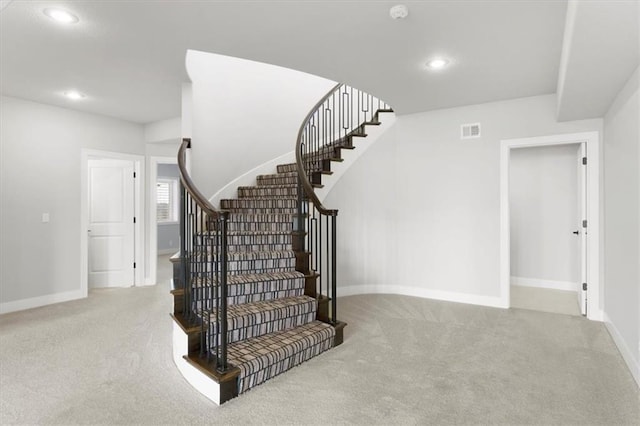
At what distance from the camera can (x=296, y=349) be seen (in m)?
2.67

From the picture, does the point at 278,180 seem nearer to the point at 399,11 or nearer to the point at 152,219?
the point at 152,219

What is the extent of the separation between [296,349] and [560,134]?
3.66 meters

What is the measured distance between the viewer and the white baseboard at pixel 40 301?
13.5 feet

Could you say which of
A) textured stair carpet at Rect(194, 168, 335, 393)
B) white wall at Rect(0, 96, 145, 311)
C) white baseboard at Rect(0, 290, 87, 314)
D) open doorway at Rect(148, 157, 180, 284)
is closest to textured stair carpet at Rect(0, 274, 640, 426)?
textured stair carpet at Rect(194, 168, 335, 393)

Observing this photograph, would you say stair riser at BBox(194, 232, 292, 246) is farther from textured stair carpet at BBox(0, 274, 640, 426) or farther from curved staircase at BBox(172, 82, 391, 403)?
textured stair carpet at BBox(0, 274, 640, 426)

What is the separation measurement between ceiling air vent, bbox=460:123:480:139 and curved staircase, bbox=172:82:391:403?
7.30 ft

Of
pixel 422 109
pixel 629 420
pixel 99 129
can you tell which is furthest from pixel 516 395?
pixel 99 129

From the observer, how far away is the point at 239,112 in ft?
16.2

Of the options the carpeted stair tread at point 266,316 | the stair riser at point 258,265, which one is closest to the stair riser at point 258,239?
the stair riser at point 258,265

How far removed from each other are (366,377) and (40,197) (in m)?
4.58

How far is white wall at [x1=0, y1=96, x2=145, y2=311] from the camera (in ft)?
13.6

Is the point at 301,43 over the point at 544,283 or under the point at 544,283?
over

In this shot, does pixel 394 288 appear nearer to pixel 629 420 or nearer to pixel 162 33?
Answer: pixel 629 420

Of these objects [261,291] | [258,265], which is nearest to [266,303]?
[261,291]
